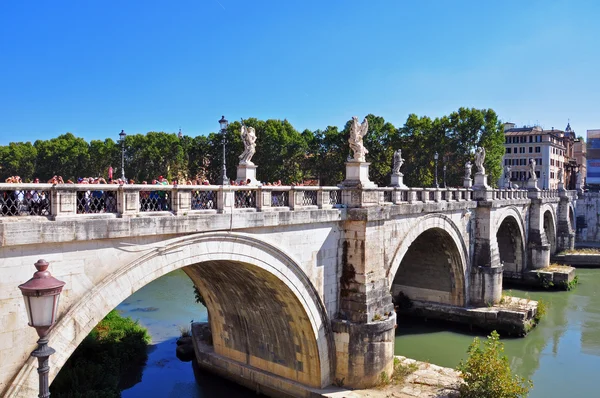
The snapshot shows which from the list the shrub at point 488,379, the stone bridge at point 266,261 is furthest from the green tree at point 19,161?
the shrub at point 488,379

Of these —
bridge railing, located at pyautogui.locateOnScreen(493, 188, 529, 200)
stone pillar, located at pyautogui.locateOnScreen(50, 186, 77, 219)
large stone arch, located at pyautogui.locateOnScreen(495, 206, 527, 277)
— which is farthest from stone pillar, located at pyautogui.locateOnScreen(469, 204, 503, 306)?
stone pillar, located at pyautogui.locateOnScreen(50, 186, 77, 219)

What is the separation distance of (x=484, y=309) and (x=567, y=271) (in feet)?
37.1

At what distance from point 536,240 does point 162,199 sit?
27.7m

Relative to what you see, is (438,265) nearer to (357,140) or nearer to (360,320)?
(360,320)

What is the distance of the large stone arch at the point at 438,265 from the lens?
20.4 metres

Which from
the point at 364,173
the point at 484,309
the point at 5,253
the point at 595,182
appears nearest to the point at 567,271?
the point at 484,309

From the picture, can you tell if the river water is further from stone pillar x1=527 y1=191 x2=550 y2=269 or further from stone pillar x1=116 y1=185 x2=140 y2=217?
stone pillar x1=116 y1=185 x2=140 y2=217

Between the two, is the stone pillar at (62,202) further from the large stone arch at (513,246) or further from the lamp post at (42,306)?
the large stone arch at (513,246)

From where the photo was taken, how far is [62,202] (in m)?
7.00

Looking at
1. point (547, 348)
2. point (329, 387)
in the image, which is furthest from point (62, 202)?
point (547, 348)

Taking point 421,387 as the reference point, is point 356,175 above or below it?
above

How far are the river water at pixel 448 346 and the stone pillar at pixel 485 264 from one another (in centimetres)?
192

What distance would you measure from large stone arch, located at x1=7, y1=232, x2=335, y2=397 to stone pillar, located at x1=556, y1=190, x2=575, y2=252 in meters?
31.7

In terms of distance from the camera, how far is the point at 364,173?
13367 millimetres
